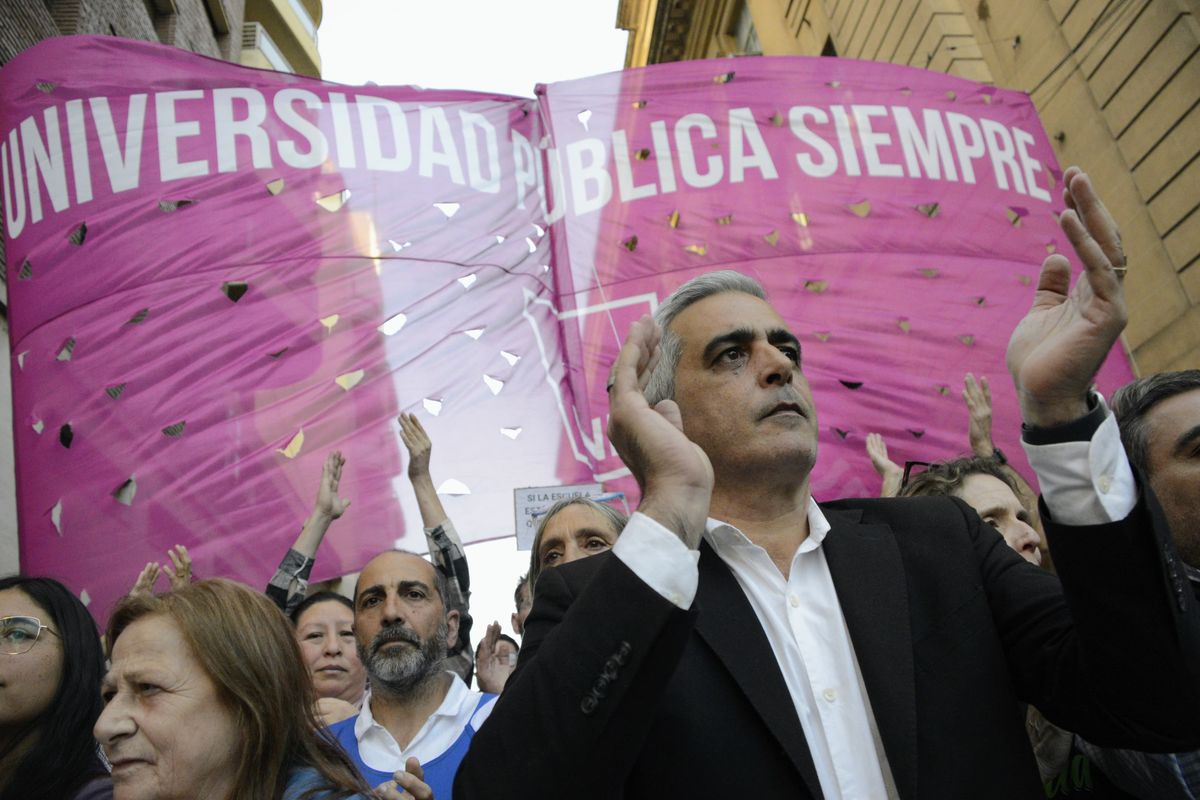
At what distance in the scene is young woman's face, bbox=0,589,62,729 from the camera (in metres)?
2.46

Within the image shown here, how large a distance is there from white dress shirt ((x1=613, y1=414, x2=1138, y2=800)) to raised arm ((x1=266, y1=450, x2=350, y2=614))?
2.43 metres

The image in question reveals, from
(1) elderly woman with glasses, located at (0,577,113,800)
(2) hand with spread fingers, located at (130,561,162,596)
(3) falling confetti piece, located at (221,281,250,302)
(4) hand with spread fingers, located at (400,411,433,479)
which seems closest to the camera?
(1) elderly woman with glasses, located at (0,577,113,800)

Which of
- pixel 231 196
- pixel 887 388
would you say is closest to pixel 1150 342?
pixel 887 388

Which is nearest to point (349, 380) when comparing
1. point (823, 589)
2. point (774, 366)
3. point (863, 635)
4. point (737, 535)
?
point (774, 366)

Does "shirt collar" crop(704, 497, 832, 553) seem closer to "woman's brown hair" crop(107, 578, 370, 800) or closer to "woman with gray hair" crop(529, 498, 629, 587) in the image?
"woman's brown hair" crop(107, 578, 370, 800)

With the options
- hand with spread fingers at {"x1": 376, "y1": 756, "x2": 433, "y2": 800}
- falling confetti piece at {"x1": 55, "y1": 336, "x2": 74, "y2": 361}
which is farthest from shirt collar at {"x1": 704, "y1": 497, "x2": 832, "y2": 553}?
falling confetti piece at {"x1": 55, "y1": 336, "x2": 74, "y2": 361}

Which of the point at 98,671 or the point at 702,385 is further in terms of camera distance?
the point at 98,671

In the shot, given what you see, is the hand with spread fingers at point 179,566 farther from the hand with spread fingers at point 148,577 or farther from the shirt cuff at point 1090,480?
the shirt cuff at point 1090,480

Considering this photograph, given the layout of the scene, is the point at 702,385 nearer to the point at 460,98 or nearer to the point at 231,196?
the point at 231,196

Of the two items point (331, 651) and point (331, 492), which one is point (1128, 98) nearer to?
point (331, 492)

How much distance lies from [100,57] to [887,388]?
4.05 m

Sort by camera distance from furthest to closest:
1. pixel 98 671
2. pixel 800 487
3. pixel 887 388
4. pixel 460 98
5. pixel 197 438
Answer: pixel 460 98
pixel 887 388
pixel 197 438
pixel 98 671
pixel 800 487

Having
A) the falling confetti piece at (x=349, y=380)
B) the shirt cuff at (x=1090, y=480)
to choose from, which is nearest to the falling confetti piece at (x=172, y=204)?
the falling confetti piece at (x=349, y=380)

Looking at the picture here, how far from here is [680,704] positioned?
52.3 inches
